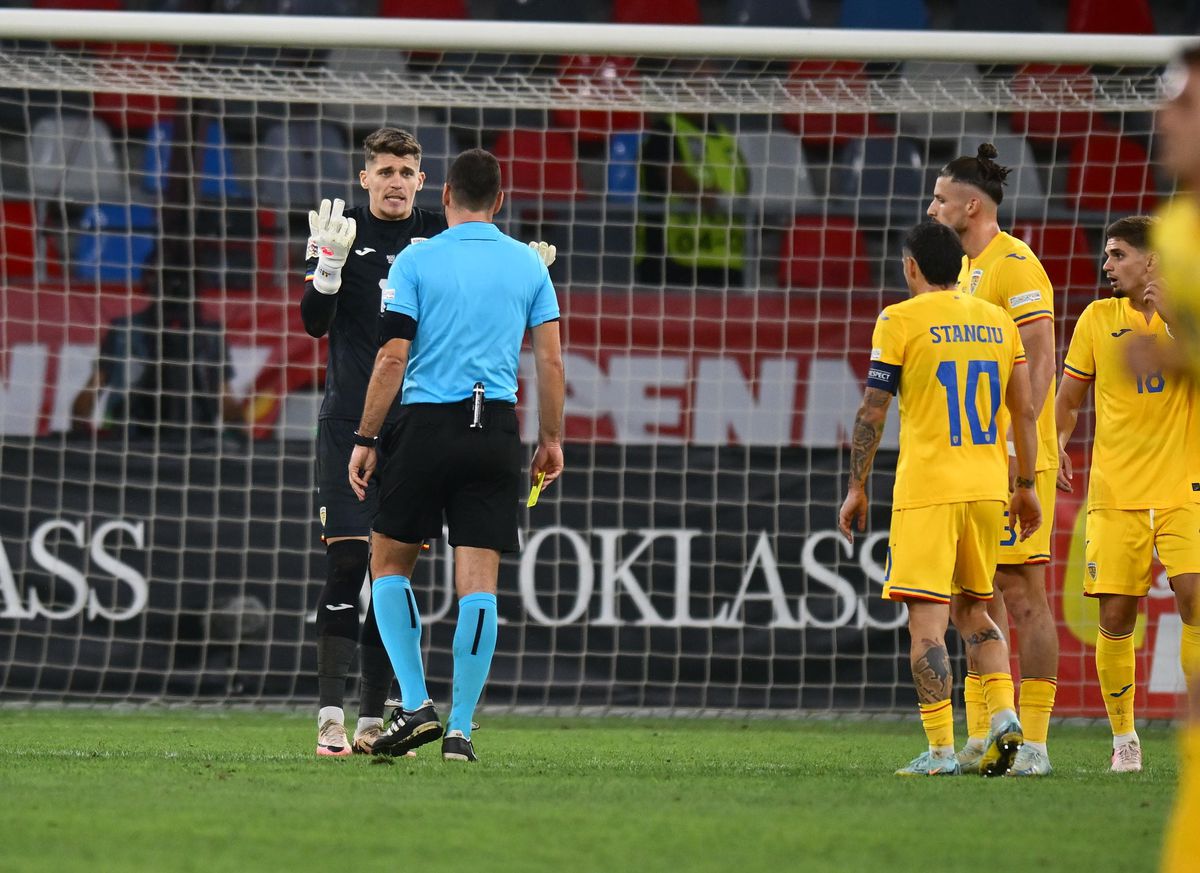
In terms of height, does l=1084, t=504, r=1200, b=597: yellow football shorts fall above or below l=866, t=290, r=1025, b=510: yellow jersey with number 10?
below

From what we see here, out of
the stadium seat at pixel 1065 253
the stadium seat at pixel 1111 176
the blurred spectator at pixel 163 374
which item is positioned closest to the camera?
the blurred spectator at pixel 163 374

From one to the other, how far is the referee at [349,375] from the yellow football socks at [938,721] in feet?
5.63

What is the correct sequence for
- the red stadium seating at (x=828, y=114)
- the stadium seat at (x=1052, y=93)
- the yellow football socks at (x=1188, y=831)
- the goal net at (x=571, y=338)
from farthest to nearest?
the red stadium seating at (x=828, y=114) < the stadium seat at (x=1052, y=93) < the goal net at (x=571, y=338) < the yellow football socks at (x=1188, y=831)

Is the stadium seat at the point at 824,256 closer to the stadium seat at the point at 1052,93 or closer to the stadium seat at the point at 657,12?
the stadium seat at the point at 1052,93

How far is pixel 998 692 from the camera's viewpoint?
517cm

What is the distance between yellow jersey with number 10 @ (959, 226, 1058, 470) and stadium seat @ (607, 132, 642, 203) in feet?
12.8

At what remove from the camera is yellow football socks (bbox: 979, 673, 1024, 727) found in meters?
5.15

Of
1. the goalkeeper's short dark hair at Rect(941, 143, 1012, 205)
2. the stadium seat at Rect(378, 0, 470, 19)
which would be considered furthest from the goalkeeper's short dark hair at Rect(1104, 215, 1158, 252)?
the stadium seat at Rect(378, 0, 470, 19)

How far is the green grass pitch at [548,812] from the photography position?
3.34m

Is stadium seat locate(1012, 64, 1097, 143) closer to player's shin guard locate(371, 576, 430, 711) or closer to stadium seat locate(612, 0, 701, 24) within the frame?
stadium seat locate(612, 0, 701, 24)

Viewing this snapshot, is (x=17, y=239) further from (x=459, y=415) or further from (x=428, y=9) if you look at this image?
(x=459, y=415)

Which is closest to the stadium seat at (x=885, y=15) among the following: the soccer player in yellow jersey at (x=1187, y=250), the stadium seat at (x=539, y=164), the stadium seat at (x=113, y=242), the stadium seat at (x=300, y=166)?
the stadium seat at (x=539, y=164)

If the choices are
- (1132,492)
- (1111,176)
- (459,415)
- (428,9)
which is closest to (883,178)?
(1111,176)

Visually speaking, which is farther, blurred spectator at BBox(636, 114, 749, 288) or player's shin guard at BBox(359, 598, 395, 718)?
blurred spectator at BBox(636, 114, 749, 288)
